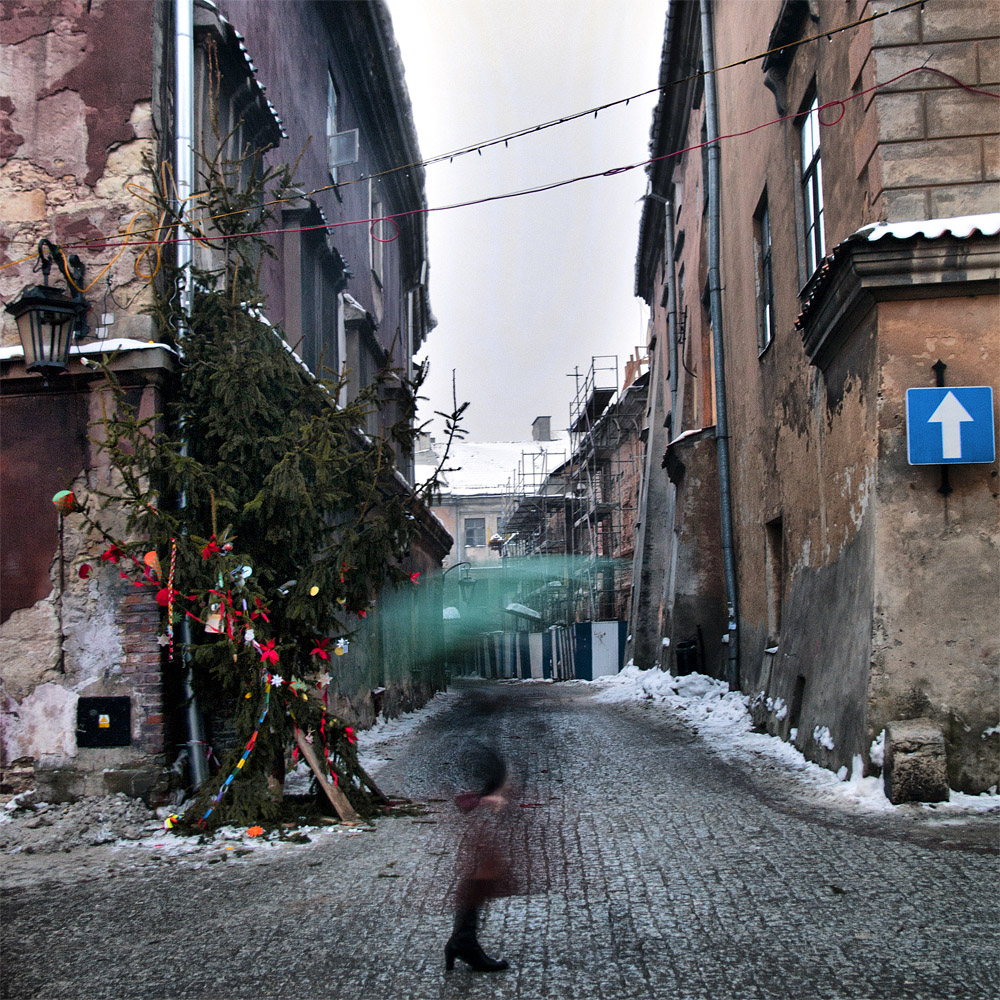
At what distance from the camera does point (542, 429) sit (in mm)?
58500

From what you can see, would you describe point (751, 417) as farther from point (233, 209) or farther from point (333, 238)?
point (233, 209)

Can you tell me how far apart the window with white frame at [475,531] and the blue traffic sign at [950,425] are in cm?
4009

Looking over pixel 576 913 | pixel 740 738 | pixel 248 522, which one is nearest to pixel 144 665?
pixel 248 522

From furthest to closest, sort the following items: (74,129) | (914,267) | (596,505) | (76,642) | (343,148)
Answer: (596,505) < (343,148) < (74,129) < (76,642) < (914,267)

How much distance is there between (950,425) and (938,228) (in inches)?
51.6

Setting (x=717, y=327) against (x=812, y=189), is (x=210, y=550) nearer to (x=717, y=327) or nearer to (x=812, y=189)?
(x=812, y=189)

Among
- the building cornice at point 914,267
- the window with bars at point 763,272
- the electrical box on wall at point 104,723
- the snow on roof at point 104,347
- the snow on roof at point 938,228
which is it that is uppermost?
the window with bars at point 763,272

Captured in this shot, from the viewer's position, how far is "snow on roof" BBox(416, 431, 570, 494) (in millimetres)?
48884

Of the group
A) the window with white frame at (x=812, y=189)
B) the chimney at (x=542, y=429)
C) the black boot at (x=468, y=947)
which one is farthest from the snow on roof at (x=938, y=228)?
the chimney at (x=542, y=429)

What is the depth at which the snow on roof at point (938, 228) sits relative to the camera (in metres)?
6.73

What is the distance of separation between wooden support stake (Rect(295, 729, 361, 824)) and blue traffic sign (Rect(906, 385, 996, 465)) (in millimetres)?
4378

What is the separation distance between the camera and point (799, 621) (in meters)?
9.51

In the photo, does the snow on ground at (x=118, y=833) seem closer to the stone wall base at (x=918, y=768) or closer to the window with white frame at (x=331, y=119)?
the stone wall base at (x=918, y=768)

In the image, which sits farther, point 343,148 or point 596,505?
point 596,505
